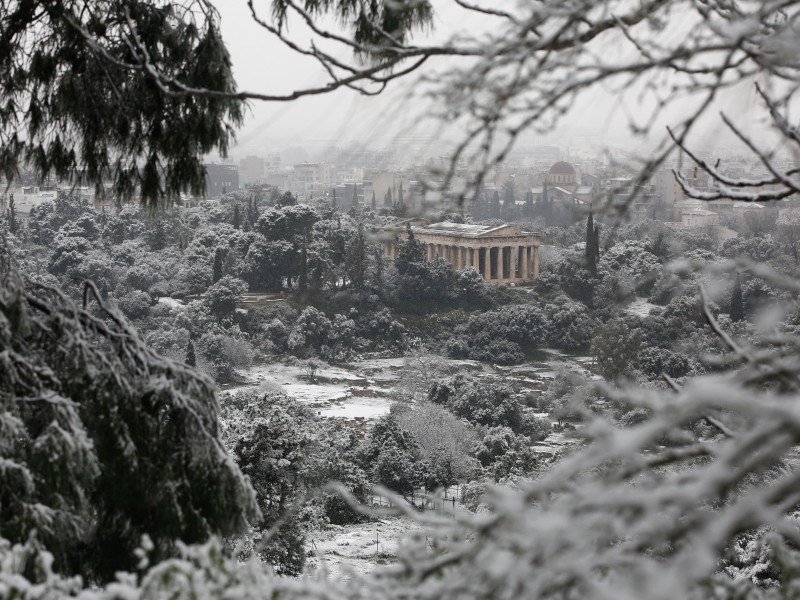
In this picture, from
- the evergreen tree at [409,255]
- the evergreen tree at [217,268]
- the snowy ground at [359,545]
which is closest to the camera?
the snowy ground at [359,545]

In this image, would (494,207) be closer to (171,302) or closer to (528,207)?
(528,207)

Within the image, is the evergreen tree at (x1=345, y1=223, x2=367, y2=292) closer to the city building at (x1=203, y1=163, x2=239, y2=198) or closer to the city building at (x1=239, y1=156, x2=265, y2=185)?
the city building at (x1=203, y1=163, x2=239, y2=198)

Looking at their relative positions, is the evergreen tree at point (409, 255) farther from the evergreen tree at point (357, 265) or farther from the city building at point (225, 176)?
the city building at point (225, 176)

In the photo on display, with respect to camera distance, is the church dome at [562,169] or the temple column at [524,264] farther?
the church dome at [562,169]

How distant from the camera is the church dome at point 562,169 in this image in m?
46.1

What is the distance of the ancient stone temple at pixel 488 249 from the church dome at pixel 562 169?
14985 millimetres

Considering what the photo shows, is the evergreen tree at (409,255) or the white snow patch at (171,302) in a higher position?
the evergreen tree at (409,255)

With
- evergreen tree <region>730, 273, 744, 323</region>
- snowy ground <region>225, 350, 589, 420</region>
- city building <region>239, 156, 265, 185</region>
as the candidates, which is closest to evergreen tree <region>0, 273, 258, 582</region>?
snowy ground <region>225, 350, 589, 420</region>

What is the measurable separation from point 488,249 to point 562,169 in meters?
16.5

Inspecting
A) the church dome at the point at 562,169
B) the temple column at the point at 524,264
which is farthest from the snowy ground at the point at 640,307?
the church dome at the point at 562,169

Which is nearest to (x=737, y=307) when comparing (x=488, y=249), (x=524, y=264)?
(x=524, y=264)

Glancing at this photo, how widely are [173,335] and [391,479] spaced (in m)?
10.2

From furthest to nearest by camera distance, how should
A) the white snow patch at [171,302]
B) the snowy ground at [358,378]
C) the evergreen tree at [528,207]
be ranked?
the evergreen tree at [528,207]
the white snow patch at [171,302]
the snowy ground at [358,378]

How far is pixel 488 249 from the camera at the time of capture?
3106 cm
